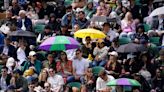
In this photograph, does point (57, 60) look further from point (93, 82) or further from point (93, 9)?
point (93, 9)

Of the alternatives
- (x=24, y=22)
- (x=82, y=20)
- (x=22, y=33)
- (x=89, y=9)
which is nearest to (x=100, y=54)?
(x=82, y=20)

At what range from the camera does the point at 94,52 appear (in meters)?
23.5

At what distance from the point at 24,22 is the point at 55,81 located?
455 cm

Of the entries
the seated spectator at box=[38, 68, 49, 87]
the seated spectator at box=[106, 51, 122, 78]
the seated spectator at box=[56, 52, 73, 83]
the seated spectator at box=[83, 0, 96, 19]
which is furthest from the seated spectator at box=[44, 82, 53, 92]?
the seated spectator at box=[83, 0, 96, 19]

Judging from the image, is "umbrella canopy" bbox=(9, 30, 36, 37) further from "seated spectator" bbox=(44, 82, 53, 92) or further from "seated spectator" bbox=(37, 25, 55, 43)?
"seated spectator" bbox=(44, 82, 53, 92)

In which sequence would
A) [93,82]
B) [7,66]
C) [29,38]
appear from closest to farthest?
[93,82], [7,66], [29,38]

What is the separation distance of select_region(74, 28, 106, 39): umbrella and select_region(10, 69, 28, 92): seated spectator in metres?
2.37

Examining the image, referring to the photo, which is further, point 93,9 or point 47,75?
point 93,9

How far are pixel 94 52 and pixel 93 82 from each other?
1827mm

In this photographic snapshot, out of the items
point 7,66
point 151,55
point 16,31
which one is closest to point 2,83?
point 7,66

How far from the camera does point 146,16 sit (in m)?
26.4

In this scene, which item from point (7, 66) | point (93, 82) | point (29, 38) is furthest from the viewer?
point (29, 38)

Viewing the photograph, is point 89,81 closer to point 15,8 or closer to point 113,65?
point 113,65

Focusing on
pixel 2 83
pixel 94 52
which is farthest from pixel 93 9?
pixel 2 83
